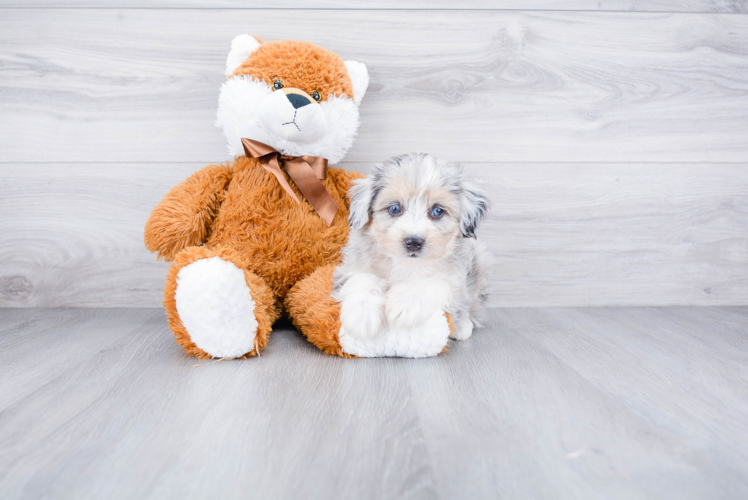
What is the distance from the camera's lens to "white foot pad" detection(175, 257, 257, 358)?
4.05ft

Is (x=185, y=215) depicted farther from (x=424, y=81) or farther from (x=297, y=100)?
(x=424, y=81)

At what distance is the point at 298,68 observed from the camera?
1.48 meters

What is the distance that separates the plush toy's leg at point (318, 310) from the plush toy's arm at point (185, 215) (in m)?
0.34

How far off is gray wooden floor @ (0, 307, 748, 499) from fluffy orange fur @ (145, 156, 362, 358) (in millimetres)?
205

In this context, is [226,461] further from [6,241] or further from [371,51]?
[6,241]

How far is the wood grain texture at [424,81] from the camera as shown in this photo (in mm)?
1804

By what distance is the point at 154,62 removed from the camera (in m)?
1.82

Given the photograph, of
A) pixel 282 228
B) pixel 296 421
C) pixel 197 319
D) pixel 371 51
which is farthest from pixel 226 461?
pixel 371 51

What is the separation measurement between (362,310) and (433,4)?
4.08ft

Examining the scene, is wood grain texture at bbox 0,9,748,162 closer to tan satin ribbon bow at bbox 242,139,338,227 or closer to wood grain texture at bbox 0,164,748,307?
wood grain texture at bbox 0,164,748,307

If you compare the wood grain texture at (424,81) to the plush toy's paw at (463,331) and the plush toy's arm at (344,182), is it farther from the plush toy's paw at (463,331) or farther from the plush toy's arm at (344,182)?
the plush toy's paw at (463,331)

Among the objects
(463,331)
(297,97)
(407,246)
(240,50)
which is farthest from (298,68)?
(463,331)

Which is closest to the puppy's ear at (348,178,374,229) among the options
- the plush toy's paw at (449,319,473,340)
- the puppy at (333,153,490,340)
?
the puppy at (333,153,490,340)

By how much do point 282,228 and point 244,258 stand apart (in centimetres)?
15
